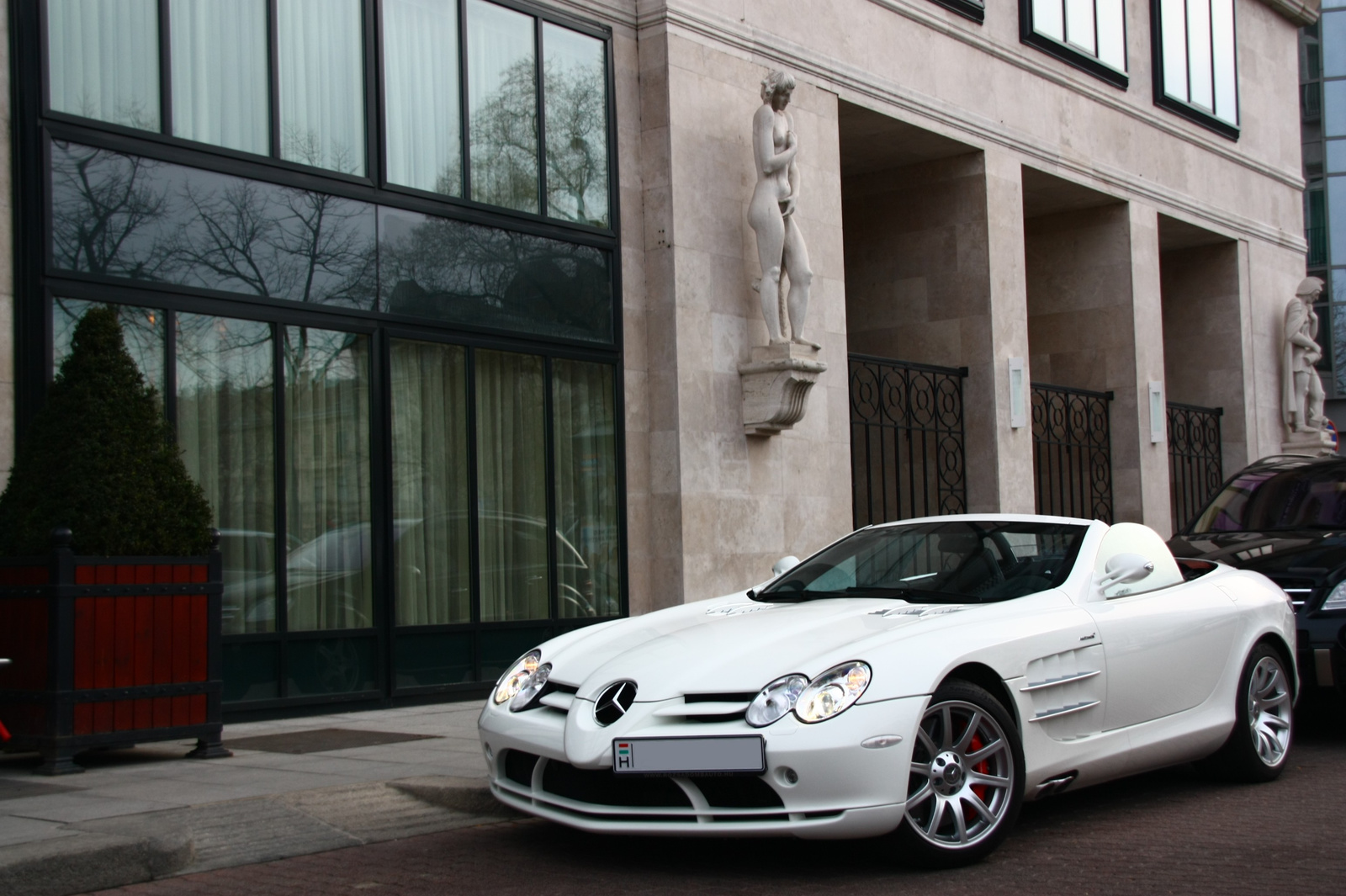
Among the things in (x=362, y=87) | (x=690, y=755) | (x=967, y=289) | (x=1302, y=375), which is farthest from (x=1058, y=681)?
(x=1302, y=375)

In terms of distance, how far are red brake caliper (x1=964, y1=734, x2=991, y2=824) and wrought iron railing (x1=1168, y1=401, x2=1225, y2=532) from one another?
665 inches

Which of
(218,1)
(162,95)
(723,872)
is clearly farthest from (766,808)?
(218,1)

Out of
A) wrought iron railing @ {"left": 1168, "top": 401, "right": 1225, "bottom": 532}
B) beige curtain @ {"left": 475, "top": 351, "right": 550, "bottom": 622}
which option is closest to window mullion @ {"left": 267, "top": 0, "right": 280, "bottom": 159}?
beige curtain @ {"left": 475, "top": 351, "right": 550, "bottom": 622}

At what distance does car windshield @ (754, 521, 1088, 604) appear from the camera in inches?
243

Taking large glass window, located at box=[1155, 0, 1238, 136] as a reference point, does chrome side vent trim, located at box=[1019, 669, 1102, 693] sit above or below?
below

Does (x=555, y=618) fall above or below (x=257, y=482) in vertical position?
below

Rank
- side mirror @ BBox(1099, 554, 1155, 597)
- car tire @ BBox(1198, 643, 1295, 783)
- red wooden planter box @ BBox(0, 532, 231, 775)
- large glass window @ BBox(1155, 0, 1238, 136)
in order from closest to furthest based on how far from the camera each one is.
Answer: side mirror @ BBox(1099, 554, 1155, 597) < car tire @ BBox(1198, 643, 1295, 783) < red wooden planter box @ BBox(0, 532, 231, 775) < large glass window @ BBox(1155, 0, 1238, 136)

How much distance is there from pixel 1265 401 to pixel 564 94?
14677mm

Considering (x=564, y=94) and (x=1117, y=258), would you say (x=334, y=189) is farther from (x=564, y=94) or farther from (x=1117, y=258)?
(x=1117, y=258)

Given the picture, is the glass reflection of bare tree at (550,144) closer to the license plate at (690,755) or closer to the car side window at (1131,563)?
the car side window at (1131,563)

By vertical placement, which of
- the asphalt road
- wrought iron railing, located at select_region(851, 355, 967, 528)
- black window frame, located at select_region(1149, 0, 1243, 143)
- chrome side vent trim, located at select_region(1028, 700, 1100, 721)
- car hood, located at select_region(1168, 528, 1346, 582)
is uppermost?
black window frame, located at select_region(1149, 0, 1243, 143)

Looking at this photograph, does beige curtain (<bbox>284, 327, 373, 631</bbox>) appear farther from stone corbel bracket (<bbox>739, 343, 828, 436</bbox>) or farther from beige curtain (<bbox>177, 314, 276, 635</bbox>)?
stone corbel bracket (<bbox>739, 343, 828, 436</bbox>)

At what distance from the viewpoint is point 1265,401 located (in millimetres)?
22719

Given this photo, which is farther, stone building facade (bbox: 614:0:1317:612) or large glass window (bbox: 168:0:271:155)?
stone building facade (bbox: 614:0:1317:612)
